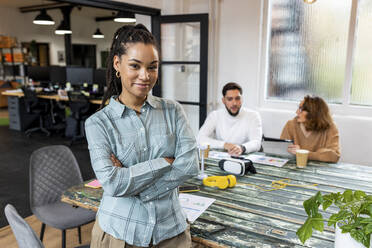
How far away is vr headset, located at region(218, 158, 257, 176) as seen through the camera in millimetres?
2006

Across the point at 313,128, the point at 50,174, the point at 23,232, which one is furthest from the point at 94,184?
the point at 313,128

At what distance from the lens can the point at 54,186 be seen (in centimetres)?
229

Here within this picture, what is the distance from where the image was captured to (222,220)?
142 centimetres

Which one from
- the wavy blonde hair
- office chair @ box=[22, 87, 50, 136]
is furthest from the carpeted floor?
the wavy blonde hair

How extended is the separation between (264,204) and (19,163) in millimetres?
4240

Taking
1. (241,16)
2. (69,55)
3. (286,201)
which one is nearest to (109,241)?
(286,201)


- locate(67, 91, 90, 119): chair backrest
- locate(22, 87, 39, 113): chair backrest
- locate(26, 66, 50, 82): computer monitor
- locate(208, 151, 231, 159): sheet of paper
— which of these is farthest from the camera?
locate(26, 66, 50, 82): computer monitor

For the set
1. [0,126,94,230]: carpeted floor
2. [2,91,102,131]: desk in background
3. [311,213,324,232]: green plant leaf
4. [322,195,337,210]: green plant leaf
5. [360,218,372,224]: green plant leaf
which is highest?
[322,195,337,210]: green plant leaf

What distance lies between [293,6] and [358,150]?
1863mm

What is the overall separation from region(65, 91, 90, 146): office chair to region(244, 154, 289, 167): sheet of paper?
4.23m

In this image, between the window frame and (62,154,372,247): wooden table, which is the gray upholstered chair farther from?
the window frame

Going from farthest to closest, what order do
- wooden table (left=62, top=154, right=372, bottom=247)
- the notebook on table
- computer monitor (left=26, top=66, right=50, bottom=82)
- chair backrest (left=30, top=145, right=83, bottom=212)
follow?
computer monitor (left=26, top=66, right=50, bottom=82) → the notebook on table → chair backrest (left=30, top=145, right=83, bottom=212) → wooden table (left=62, top=154, right=372, bottom=247)

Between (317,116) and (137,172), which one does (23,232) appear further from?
(317,116)

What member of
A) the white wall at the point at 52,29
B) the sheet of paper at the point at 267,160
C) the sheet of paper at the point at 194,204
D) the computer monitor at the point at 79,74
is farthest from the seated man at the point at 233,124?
the white wall at the point at 52,29
